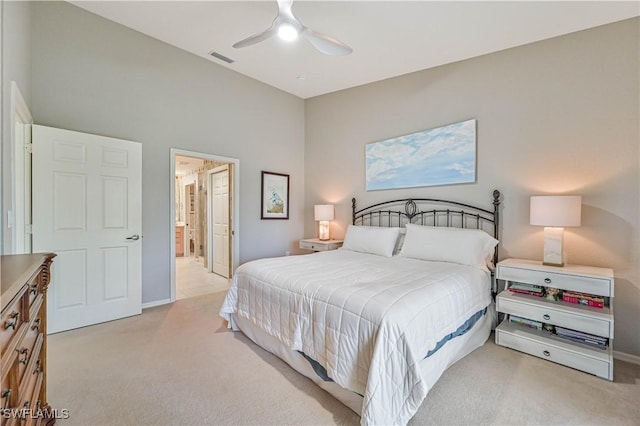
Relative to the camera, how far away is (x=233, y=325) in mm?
2939

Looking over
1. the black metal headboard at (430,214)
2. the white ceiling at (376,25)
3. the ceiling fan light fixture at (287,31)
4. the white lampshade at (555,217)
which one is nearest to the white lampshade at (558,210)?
the white lampshade at (555,217)

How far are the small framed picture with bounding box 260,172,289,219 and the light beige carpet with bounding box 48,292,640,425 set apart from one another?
248cm

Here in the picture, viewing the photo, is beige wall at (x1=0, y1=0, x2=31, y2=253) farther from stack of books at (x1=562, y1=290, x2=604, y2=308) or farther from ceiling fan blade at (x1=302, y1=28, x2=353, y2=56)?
stack of books at (x1=562, y1=290, x2=604, y2=308)

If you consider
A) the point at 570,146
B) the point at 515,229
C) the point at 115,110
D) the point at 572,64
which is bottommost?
the point at 515,229

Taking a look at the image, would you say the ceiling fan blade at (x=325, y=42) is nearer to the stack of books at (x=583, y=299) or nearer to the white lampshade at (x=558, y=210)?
the white lampshade at (x=558, y=210)

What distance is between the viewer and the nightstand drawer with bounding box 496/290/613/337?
2.19 metres

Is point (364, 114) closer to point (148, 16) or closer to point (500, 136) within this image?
point (500, 136)

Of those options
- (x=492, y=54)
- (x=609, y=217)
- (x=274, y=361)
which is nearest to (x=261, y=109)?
(x=492, y=54)

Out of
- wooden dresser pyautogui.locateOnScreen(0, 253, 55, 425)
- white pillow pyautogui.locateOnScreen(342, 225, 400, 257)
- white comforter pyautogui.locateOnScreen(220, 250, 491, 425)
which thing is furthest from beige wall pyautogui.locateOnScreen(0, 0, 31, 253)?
white pillow pyautogui.locateOnScreen(342, 225, 400, 257)

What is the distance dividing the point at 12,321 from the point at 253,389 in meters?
1.48

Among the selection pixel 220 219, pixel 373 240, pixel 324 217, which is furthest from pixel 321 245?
pixel 220 219

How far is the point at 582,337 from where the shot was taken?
235 cm

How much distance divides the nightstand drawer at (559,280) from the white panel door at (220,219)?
4.18 m

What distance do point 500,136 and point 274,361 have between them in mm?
3313
